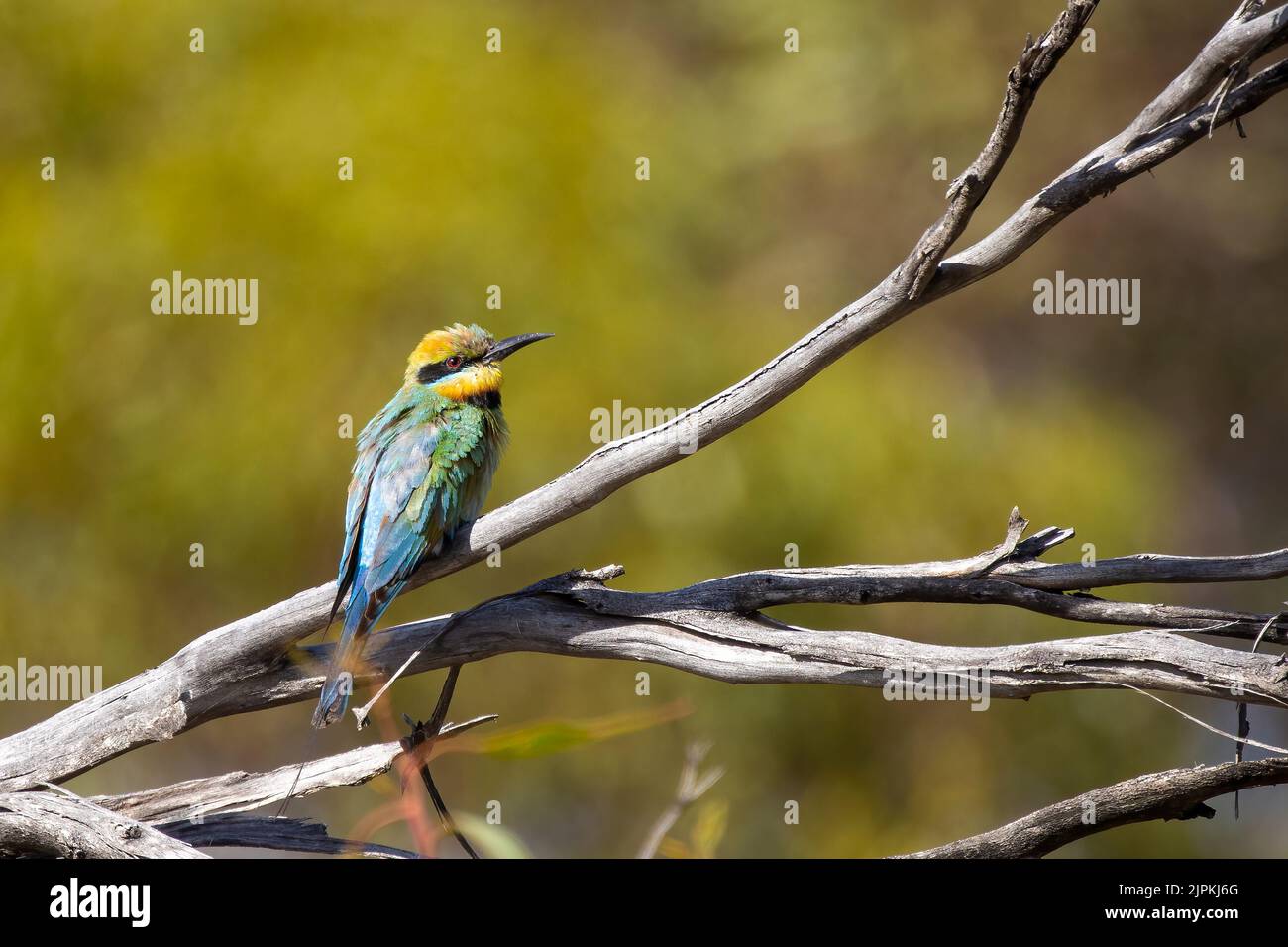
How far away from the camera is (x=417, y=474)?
8.23 feet

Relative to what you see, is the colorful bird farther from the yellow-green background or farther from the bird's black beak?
the yellow-green background

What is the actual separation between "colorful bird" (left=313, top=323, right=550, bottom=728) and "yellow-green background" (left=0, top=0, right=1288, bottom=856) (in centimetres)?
188

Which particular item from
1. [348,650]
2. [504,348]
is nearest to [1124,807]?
[348,650]

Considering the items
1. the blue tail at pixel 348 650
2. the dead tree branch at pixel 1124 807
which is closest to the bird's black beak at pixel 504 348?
the blue tail at pixel 348 650

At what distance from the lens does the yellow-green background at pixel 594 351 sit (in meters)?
5.00

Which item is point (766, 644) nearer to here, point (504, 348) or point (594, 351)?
point (504, 348)

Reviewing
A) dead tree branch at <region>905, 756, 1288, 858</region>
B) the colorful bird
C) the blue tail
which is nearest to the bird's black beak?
the colorful bird

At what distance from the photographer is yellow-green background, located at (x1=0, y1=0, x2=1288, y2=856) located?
197 inches

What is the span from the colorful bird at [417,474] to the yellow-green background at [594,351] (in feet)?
6.16

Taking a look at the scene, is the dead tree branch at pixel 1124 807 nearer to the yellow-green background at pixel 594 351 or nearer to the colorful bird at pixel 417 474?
the colorful bird at pixel 417 474

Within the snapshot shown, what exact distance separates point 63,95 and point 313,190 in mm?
1345

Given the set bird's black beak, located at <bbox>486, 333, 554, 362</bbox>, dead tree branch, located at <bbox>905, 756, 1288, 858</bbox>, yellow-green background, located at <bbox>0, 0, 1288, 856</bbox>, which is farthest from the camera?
yellow-green background, located at <bbox>0, 0, 1288, 856</bbox>
